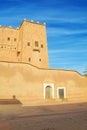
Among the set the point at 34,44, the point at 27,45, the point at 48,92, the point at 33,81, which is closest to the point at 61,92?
the point at 48,92

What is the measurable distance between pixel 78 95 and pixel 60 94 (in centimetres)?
333

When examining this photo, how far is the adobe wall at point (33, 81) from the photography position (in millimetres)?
21531

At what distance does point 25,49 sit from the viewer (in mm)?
39094

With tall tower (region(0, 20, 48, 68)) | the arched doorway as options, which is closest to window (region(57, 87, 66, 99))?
the arched doorway

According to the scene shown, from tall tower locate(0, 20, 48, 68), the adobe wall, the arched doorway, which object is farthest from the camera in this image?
tall tower locate(0, 20, 48, 68)

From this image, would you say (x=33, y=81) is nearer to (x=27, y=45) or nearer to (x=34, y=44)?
(x=27, y=45)

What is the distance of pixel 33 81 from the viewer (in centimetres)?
2336

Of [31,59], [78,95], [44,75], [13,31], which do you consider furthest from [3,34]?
[78,95]

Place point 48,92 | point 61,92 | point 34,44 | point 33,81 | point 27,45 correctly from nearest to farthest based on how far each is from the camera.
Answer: point 33,81
point 48,92
point 61,92
point 27,45
point 34,44

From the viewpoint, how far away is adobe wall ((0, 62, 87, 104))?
21531mm

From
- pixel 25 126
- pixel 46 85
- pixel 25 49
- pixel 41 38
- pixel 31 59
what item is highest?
pixel 41 38

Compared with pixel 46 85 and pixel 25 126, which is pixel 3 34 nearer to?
pixel 46 85

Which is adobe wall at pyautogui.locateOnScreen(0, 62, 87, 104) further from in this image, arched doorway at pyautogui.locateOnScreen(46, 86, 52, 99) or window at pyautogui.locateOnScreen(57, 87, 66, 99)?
arched doorway at pyautogui.locateOnScreen(46, 86, 52, 99)

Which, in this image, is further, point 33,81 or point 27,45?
point 27,45
